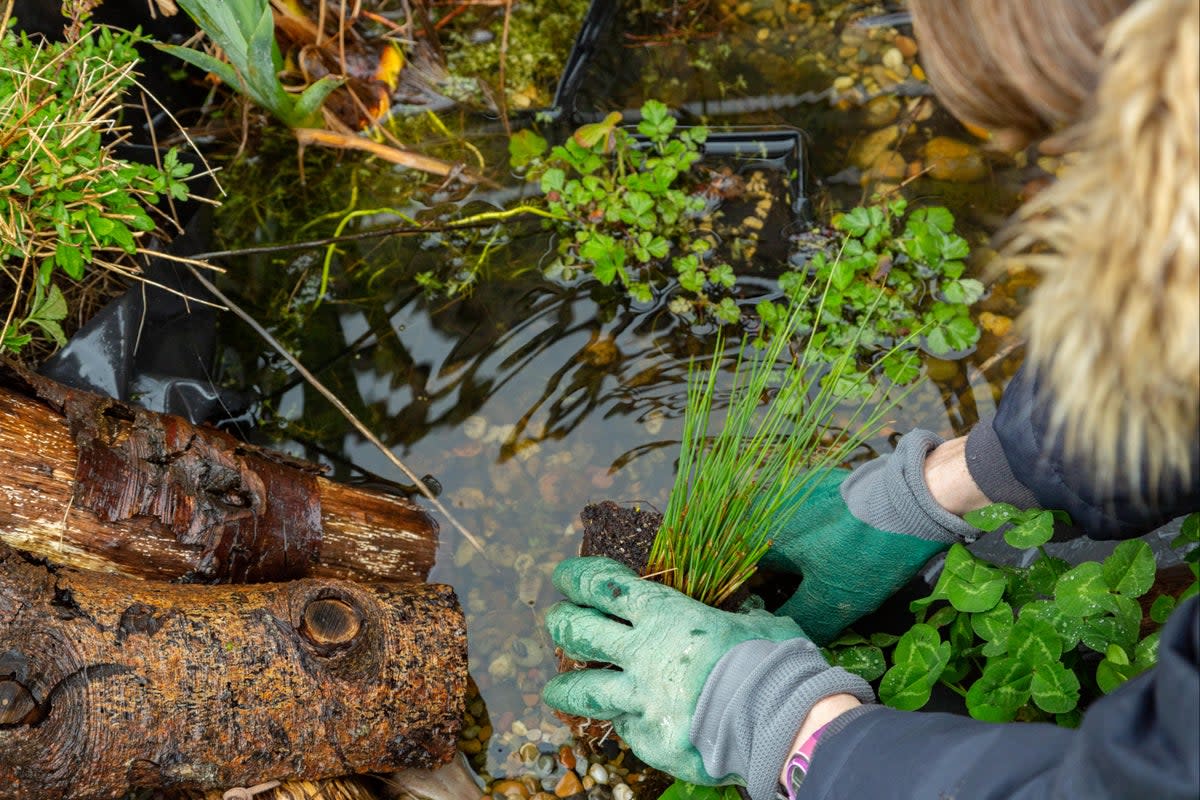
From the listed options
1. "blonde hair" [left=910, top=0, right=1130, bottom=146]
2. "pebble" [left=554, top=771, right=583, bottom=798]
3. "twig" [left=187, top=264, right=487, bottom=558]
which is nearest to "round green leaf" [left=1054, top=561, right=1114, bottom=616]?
"blonde hair" [left=910, top=0, right=1130, bottom=146]

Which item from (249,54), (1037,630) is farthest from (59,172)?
(1037,630)

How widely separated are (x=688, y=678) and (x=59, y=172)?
1.44 meters

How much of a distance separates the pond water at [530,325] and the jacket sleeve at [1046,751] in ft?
3.08

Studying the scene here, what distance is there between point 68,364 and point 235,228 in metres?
0.63

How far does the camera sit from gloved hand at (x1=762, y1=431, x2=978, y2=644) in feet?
5.42

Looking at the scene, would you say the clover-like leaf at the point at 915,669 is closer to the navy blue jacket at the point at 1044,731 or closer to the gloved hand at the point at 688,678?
the gloved hand at the point at 688,678

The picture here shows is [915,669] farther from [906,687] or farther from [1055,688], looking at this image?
[1055,688]

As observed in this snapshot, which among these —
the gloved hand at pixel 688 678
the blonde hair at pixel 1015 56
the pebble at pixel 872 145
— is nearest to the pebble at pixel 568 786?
the gloved hand at pixel 688 678

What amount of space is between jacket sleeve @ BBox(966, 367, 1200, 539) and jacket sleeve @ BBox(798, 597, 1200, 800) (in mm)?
398

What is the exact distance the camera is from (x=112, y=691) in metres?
1.29

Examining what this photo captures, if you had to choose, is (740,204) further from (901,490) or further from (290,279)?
(290,279)

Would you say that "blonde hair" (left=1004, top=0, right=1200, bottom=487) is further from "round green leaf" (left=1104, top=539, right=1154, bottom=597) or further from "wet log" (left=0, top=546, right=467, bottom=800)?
"wet log" (left=0, top=546, right=467, bottom=800)

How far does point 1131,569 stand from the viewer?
1385 millimetres

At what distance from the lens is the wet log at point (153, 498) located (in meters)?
1.42
